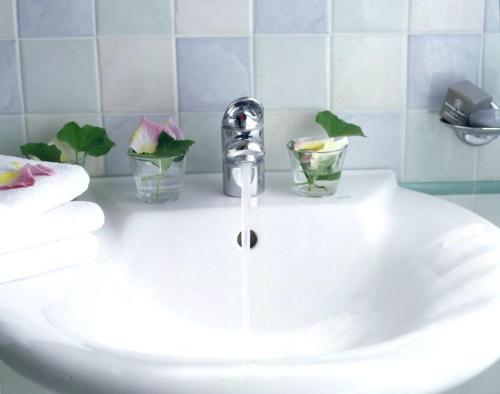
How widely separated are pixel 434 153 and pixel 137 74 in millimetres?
453

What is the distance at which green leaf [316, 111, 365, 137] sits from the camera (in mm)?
1200

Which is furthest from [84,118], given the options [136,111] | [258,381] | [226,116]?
[258,381]

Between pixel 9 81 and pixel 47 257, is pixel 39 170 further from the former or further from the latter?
pixel 9 81

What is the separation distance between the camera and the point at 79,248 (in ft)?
3.23

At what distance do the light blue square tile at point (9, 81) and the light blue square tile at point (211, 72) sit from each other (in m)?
0.23

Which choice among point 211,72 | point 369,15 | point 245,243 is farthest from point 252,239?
point 369,15

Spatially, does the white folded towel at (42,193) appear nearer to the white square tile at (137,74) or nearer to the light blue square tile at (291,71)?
the white square tile at (137,74)

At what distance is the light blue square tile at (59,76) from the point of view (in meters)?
1.21

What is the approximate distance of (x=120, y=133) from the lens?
4.07ft

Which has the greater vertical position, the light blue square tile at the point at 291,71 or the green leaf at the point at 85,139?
the light blue square tile at the point at 291,71

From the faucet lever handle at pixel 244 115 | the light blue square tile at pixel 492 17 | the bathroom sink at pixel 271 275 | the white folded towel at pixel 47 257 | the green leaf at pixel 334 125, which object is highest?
the light blue square tile at pixel 492 17

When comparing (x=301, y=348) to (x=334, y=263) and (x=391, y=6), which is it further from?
(x=391, y=6)

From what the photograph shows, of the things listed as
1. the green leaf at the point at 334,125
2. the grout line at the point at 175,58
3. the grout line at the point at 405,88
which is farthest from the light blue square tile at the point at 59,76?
the grout line at the point at 405,88

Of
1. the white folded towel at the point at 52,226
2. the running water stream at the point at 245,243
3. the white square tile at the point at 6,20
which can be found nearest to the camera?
the white folded towel at the point at 52,226
